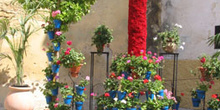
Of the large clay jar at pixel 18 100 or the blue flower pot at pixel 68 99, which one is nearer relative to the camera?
the large clay jar at pixel 18 100

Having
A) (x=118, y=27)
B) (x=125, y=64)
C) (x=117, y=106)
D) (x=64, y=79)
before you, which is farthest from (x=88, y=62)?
(x=117, y=106)

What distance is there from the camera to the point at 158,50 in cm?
645

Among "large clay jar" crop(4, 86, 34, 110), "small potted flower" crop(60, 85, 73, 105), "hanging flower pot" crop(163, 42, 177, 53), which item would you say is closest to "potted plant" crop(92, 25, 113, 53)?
"hanging flower pot" crop(163, 42, 177, 53)

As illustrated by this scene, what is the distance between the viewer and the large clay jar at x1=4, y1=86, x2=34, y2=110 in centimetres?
396

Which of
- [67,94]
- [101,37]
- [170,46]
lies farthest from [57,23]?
[170,46]

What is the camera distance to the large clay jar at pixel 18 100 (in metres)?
3.96

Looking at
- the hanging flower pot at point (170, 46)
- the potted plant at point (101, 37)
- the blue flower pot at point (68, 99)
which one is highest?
the potted plant at point (101, 37)

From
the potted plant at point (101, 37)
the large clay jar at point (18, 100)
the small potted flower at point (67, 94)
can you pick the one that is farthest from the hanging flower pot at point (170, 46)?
the large clay jar at point (18, 100)

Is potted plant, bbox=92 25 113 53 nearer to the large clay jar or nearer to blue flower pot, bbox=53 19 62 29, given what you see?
blue flower pot, bbox=53 19 62 29

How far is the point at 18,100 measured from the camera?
3.98 m

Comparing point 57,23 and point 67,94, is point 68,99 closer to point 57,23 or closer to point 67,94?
point 67,94

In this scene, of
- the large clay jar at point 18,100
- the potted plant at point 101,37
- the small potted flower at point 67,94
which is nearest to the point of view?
the large clay jar at point 18,100

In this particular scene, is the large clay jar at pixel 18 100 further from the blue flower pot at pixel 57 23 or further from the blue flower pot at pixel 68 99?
the blue flower pot at pixel 57 23

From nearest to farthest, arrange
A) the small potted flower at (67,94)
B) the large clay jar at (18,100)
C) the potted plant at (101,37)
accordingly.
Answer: the large clay jar at (18,100), the small potted flower at (67,94), the potted plant at (101,37)
